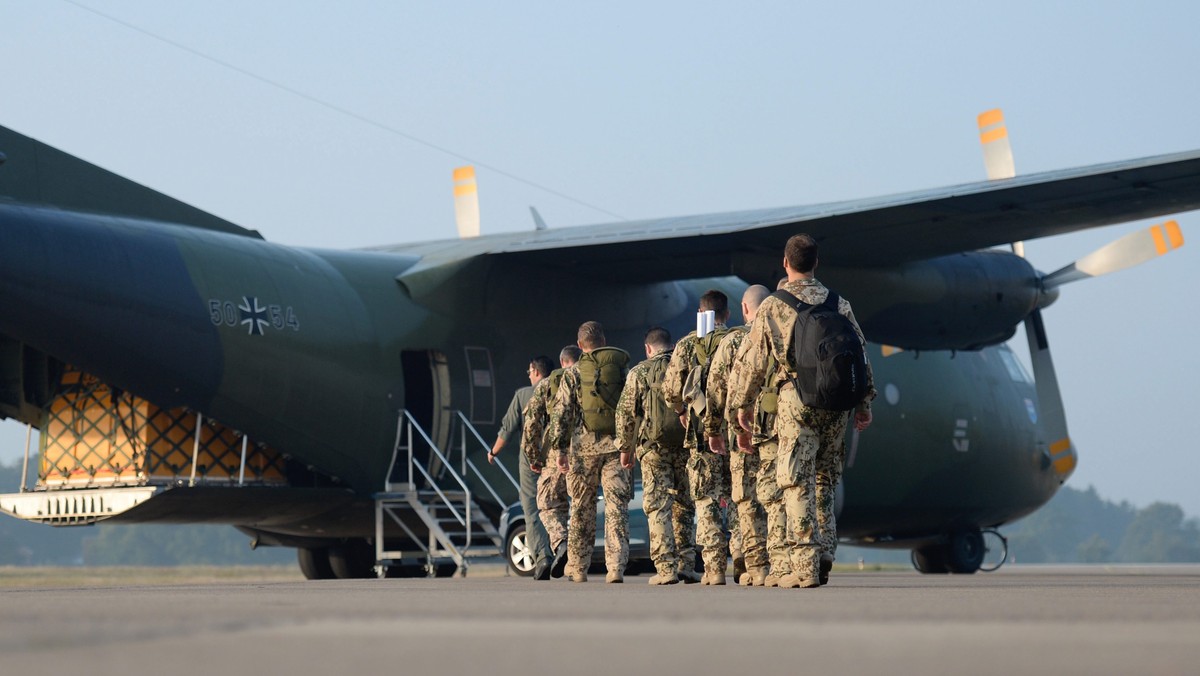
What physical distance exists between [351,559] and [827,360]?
1027cm

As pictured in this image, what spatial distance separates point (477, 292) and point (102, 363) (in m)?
4.24

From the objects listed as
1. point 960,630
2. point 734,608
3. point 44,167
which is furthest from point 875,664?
point 44,167

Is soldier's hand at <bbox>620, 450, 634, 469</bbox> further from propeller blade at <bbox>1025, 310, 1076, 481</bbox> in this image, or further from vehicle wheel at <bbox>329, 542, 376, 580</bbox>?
propeller blade at <bbox>1025, 310, 1076, 481</bbox>

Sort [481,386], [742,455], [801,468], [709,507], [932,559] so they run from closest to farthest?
[801,468], [742,455], [709,507], [481,386], [932,559]

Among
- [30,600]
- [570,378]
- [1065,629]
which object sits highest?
[570,378]

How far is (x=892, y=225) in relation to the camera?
1484cm

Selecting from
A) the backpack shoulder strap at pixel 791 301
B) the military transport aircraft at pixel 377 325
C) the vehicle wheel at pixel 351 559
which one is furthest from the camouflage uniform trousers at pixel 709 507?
the vehicle wheel at pixel 351 559

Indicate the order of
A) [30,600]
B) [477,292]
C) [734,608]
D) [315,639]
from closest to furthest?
[315,639], [734,608], [30,600], [477,292]

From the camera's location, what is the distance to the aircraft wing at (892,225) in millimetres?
13688

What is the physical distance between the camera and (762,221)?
14.7 metres

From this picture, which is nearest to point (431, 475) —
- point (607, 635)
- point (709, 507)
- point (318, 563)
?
point (318, 563)

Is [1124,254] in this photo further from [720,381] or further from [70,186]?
[70,186]

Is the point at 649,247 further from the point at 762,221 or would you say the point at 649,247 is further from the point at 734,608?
the point at 734,608

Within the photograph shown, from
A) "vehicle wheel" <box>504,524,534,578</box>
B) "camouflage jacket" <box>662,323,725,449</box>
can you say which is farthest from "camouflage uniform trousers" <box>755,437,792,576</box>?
"vehicle wheel" <box>504,524,534,578</box>
